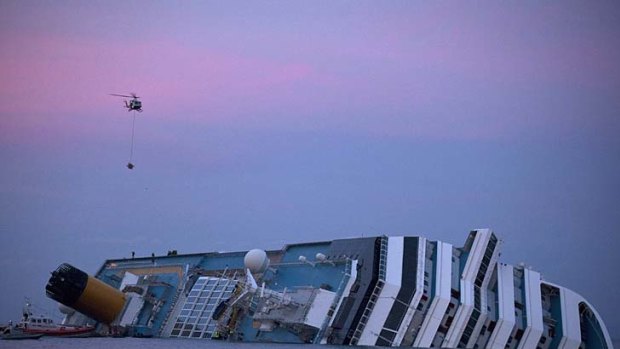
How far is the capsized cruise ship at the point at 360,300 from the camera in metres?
67.3

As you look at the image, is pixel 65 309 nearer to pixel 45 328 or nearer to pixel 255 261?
pixel 45 328

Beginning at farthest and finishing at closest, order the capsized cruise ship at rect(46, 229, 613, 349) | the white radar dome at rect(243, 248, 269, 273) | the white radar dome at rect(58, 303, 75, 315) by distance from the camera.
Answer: the white radar dome at rect(58, 303, 75, 315) < the white radar dome at rect(243, 248, 269, 273) < the capsized cruise ship at rect(46, 229, 613, 349)

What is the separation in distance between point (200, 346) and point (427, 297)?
675 inches

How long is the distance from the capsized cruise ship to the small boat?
1.77 m

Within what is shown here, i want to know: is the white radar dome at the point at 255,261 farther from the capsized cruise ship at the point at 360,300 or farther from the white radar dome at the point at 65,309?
the white radar dome at the point at 65,309

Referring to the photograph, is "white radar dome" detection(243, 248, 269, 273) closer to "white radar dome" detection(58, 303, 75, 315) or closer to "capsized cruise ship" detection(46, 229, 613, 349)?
"capsized cruise ship" detection(46, 229, 613, 349)

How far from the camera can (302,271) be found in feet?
239

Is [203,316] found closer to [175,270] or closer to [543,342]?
[175,270]

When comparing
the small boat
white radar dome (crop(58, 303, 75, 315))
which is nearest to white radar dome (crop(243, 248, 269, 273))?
the small boat

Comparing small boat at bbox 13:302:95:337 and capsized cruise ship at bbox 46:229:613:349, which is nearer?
capsized cruise ship at bbox 46:229:613:349

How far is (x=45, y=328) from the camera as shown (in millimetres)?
77500

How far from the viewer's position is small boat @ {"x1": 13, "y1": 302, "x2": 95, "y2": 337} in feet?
246

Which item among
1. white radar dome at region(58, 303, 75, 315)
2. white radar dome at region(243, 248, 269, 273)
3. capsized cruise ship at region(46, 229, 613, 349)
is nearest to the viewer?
capsized cruise ship at region(46, 229, 613, 349)

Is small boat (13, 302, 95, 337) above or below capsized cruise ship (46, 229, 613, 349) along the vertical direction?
below
